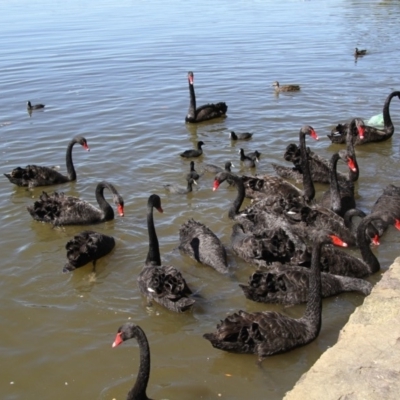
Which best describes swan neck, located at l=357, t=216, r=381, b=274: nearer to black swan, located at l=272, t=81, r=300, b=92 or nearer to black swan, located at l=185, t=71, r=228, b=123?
black swan, located at l=185, t=71, r=228, b=123

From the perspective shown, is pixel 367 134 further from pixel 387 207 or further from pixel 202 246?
pixel 202 246

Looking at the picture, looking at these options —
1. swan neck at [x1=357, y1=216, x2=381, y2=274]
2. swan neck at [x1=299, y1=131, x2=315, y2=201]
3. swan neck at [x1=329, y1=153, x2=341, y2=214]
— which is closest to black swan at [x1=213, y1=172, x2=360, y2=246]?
swan neck at [x1=329, y1=153, x2=341, y2=214]

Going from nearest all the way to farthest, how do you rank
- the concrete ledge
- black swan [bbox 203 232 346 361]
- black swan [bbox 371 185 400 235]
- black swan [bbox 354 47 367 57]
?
the concrete ledge, black swan [bbox 203 232 346 361], black swan [bbox 371 185 400 235], black swan [bbox 354 47 367 57]

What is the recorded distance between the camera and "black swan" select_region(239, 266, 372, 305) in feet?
19.2

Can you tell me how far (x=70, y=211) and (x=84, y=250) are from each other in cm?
154

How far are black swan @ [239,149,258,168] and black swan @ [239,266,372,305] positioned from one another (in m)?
3.76

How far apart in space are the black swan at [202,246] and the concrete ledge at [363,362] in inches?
86.6

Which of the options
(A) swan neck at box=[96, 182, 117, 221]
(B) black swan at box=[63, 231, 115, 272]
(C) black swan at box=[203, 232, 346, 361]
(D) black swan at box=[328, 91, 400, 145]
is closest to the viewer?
(C) black swan at box=[203, 232, 346, 361]

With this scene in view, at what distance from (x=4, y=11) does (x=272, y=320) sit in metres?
34.3

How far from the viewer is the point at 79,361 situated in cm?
515

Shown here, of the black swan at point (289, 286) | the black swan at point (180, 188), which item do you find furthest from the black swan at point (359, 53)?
the black swan at point (289, 286)

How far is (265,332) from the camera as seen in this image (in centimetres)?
507

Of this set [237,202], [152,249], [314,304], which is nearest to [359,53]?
[237,202]

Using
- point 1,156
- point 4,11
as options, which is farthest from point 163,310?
point 4,11
